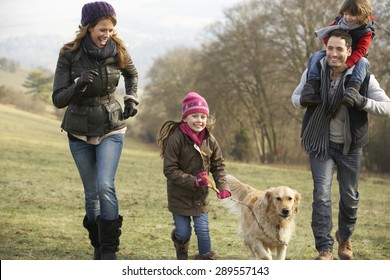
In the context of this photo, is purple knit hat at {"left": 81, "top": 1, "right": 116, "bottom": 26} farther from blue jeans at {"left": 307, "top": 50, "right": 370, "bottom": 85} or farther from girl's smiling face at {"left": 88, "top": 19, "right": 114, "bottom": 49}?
blue jeans at {"left": 307, "top": 50, "right": 370, "bottom": 85}

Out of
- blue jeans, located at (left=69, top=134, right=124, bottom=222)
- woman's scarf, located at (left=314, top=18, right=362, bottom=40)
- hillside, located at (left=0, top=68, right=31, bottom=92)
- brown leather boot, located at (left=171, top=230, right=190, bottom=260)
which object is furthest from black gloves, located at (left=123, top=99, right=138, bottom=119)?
hillside, located at (left=0, top=68, right=31, bottom=92)

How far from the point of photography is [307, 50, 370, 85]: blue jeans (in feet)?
17.9

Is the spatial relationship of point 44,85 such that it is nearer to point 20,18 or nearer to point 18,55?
point 18,55

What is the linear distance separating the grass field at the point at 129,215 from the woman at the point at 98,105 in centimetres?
117

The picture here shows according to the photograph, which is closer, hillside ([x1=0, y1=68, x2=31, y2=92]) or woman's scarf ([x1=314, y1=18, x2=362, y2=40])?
woman's scarf ([x1=314, y1=18, x2=362, y2=40])

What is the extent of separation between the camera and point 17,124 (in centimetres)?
3697

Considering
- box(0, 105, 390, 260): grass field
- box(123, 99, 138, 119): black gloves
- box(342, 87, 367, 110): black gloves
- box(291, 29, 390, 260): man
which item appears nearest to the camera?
box(342, 87, 367, 110): black gloves

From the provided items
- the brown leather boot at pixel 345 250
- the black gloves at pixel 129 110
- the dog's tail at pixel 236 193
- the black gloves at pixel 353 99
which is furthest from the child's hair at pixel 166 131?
the brown leather boot at pixel 345 250

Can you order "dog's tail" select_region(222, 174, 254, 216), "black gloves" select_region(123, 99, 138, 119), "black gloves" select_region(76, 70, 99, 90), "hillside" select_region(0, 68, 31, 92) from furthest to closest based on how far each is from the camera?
1. "hillside" select_region(0, 68, 31, 92)
2. "dog's tail" select_region(222, 174, 254, 216)
3. "black gloves" select_region(123, 99, 138, 119)
4. "black gloves" select_region(76, 70, 99, 90)

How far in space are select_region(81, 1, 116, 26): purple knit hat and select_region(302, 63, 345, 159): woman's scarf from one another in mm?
1964

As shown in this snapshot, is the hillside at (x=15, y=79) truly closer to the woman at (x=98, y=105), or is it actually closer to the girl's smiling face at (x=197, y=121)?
the woman at (x=98, y=105)

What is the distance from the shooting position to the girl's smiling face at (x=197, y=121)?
5.47 meters

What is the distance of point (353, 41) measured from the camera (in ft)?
18.6

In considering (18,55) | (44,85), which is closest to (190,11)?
(18,55)
